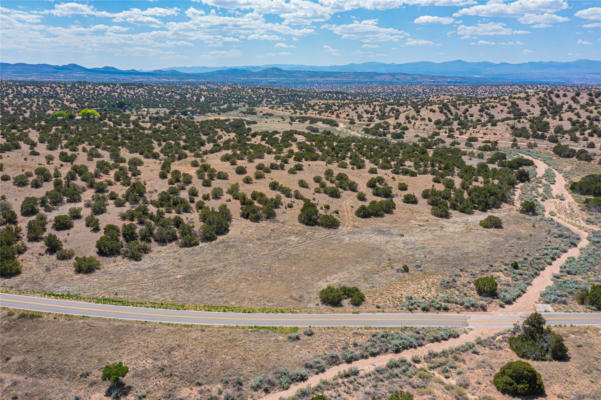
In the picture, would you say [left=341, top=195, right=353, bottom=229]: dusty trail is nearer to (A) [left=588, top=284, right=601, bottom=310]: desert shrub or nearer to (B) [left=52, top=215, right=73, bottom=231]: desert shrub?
(A) [left=588, top=284, right=601, bottom=310]: desert shrub

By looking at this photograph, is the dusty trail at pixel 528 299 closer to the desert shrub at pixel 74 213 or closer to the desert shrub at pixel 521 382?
the desert shrub at pixel 521 382

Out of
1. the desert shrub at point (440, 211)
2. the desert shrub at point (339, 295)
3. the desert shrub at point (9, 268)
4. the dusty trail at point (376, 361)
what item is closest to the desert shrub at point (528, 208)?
the desert shrub at point (440, 211)

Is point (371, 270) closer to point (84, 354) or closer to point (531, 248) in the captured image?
point (531, 248)

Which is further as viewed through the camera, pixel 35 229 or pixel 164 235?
pixel 164 235

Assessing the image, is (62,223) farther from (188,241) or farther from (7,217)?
(188,241)

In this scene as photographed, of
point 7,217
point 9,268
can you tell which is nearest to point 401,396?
point 9,268

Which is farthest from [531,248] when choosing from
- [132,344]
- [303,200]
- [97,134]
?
[97,134]
